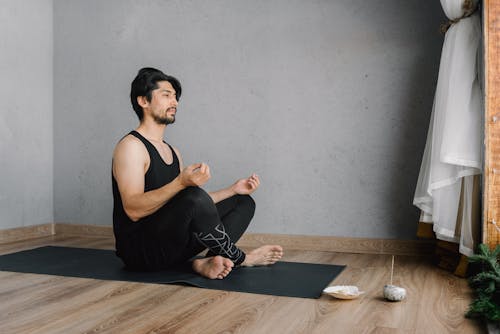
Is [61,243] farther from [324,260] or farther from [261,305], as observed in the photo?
[261,305]

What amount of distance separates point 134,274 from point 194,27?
2067mm

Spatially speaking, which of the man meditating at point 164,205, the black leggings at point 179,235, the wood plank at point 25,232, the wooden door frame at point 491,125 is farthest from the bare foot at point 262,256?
the wood plank at point 25,232

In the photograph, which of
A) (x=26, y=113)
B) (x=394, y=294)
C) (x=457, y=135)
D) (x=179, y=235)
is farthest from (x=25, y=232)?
(x=457, y=135)

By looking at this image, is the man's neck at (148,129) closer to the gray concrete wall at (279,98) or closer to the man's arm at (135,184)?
the man's arm at (135,184)

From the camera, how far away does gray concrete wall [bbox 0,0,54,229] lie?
12.4 feet

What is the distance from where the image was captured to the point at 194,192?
7.55 ft

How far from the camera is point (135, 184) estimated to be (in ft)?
7.79

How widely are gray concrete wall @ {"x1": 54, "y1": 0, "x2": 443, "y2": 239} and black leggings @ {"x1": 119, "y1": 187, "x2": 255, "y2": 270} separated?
123cm

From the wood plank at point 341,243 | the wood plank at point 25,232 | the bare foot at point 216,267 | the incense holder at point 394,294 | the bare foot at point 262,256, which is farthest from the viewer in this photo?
the wood plank at point 25,232

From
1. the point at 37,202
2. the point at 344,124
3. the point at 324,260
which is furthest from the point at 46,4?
the point at 324,260

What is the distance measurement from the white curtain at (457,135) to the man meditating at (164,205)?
91cm

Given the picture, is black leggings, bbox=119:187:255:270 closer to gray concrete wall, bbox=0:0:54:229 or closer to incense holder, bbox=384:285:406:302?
incense holder, bbox=384:285:406:302

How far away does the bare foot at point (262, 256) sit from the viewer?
8.85 ft

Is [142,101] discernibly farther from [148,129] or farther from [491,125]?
[491,125]
